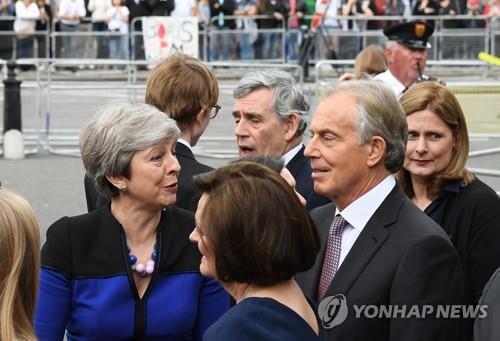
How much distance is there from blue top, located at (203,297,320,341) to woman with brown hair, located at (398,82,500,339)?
6.10 ft

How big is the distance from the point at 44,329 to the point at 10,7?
25.0m

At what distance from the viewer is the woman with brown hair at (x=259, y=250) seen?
11.7 feet

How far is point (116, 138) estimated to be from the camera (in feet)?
16.5

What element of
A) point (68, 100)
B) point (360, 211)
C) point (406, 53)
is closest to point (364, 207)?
point (360, 211)

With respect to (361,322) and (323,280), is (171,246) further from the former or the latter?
(361,322)

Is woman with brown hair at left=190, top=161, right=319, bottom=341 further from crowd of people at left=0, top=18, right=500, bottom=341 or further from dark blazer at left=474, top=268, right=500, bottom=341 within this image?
dark blazer at left=474, top=268, right=500, bottom=341

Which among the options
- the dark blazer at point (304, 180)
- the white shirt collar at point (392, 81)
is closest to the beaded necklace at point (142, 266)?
the dark blazer at point (304, 180)

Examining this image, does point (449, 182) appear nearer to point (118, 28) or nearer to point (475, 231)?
point (475, 231)

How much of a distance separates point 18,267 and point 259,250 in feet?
2.36

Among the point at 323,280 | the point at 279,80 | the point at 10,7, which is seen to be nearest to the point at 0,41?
the point at 10,7

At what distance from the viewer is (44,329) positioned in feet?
15.9

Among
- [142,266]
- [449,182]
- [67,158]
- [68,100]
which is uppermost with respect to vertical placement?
[449,182]

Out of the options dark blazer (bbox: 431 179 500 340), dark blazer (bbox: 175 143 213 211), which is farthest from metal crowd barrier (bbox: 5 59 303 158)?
dark blazer (bbox: 431 179 500 340)

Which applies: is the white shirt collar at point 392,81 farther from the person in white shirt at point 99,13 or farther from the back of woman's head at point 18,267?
the person in white shirt at point 99,13
